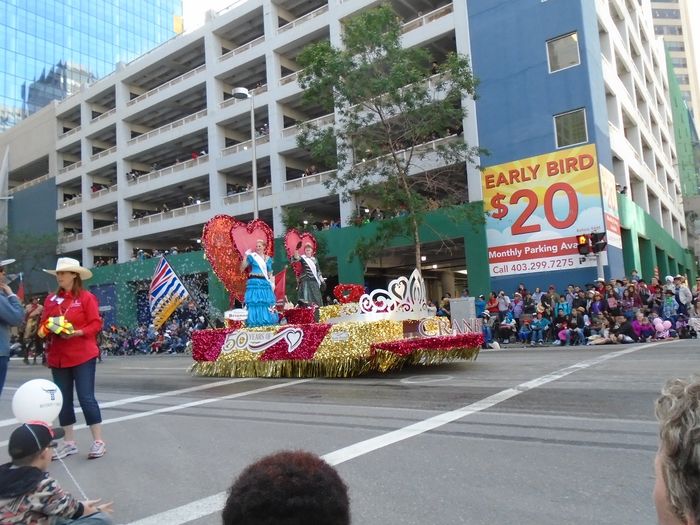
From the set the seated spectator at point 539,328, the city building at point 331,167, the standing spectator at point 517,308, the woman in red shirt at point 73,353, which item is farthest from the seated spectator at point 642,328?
the woman in red shirt at point 73,353

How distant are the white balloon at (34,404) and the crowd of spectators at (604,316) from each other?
14.3 metres

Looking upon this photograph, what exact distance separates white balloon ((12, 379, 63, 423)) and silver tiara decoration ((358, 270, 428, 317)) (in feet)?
21.9

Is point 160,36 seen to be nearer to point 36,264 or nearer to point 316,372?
point 36,264

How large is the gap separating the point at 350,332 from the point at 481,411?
3.62m

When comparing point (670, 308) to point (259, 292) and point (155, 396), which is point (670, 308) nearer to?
point (259, 292)

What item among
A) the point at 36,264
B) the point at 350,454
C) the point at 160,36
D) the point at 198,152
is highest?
the point at 160,36

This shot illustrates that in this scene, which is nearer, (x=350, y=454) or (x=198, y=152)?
(x=350, y=454)

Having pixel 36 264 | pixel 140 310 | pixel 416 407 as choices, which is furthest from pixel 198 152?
pixel 416 407

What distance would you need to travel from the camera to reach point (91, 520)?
2.79m

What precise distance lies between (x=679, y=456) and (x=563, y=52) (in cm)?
2373

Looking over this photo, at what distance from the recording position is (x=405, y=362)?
33.9 feet

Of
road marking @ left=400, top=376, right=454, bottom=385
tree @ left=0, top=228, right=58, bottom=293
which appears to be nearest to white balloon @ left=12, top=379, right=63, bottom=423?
road marking @ left=400, top=376, right=454, bottom=385

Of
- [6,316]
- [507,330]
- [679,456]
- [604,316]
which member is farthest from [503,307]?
[679,456]

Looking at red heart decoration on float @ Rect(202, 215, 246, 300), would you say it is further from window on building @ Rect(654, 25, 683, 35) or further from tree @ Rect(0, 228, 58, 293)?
window on building @ Rect(654, 25, 683, 35)
